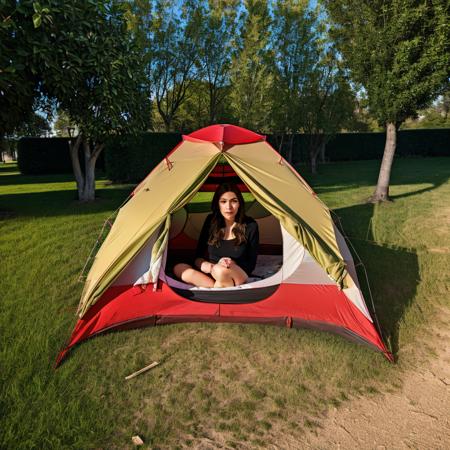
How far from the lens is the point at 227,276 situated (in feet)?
11.5

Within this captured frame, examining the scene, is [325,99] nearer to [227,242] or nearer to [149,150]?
[149,150]

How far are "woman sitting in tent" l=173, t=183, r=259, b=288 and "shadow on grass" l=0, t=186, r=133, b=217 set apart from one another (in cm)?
550

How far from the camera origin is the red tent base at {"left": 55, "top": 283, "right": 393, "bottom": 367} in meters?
3.27

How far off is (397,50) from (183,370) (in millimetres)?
8204

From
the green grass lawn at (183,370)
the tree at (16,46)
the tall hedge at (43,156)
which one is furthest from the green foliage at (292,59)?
the green grass lawn at (183,370)

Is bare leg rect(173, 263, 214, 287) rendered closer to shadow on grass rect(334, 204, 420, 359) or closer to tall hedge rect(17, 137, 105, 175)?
shadow on grass rect(334, 204, 420, 359)

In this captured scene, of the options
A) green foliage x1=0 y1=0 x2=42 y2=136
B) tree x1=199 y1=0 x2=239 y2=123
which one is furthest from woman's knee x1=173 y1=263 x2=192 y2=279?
tree x1=199 y1=0 x2=239 y2=123

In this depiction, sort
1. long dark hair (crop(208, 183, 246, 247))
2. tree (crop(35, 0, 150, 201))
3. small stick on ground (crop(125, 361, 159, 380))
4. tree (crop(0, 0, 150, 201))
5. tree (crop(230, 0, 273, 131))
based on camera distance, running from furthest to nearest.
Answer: tree (crop(230, 0, 273, 131)) < tree (crop(35, 0, 150, 201)) < tree (crop(0, 0, 150, 201)) < long dark hair (crop(208, 183, 246, 247)) < small stick on ground (crop(125, 361, 159, 380))

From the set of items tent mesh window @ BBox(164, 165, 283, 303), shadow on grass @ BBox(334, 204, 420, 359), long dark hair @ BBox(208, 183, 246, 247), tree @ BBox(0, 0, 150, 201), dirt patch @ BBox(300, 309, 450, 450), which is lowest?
dirt patch @ BBox(300, 309, 450, 450)

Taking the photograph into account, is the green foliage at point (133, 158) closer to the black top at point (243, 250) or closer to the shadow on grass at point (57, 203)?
the shadow on grass at point (57, 203)

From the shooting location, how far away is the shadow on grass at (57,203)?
341 inches

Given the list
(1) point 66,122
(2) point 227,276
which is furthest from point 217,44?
(2) point 227,276

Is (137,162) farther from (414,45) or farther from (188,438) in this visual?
(188,438)

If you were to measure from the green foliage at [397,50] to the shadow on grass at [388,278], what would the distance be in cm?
346
